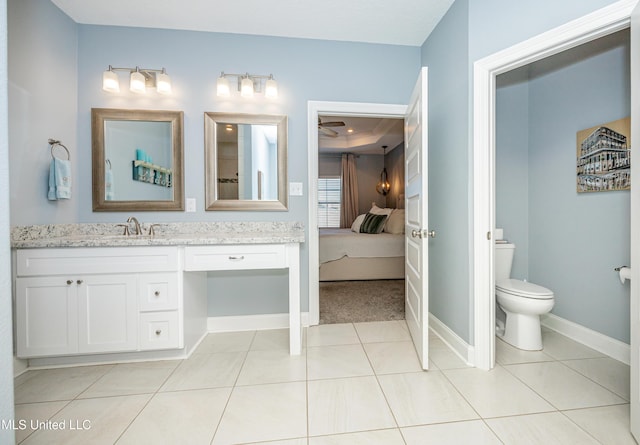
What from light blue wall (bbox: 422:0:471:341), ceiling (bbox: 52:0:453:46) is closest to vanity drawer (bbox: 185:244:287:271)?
light blue wall (bbox: 422:0:471:341)

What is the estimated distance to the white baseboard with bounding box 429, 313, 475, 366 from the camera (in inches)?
71.3

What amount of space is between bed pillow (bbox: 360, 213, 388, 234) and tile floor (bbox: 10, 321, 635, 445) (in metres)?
2.37

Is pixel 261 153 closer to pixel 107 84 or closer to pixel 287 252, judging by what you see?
pixel 287 252

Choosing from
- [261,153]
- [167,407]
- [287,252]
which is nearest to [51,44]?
[261,153]

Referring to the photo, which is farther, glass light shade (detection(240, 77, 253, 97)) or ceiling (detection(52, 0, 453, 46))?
glass light shade (detection(240, 77, 253, 97))

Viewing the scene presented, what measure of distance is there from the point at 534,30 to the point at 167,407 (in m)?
2.81

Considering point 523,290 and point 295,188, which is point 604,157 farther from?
point 295,188

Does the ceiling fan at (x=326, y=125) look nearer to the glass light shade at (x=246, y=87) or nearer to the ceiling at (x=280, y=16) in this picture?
the ceiling at (x=280, y=16)

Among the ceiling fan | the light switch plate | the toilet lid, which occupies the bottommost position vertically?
the toilet lid

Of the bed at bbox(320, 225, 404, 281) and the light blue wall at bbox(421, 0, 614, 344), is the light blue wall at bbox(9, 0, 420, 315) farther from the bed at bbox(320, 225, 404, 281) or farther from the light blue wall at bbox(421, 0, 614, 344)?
the bed at bbox(320, 225, 404, 281)

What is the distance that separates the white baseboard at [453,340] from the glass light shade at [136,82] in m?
3.09

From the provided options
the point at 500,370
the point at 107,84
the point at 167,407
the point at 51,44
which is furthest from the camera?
the point at 107,84

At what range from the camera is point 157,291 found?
177 centimetres

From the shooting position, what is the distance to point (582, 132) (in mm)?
2092
